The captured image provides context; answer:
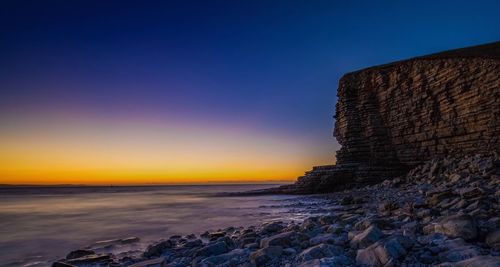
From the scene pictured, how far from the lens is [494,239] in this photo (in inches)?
138

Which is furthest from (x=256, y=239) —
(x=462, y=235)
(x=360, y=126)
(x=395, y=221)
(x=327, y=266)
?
(x=360, y=126)

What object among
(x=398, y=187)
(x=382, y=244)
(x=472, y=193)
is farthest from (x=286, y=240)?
(x=398, y=187)

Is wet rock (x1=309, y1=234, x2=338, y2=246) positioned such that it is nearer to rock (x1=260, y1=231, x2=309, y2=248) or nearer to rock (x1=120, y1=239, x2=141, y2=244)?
rock (x1=260, y1=231, x2=309, y2=248)

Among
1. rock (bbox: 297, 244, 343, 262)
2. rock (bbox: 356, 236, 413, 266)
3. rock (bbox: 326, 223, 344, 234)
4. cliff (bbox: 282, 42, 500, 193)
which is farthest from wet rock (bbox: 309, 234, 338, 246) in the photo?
cliff (bbox: 282, 42, 500, 193)

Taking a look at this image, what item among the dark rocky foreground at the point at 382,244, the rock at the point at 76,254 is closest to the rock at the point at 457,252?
the dark rocky foreground at the point at 382,244

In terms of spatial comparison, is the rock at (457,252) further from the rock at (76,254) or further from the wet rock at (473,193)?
the rock at (76,254)

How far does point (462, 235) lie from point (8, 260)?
8991 millimetres

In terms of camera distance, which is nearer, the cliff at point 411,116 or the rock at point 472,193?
the rock at point 472,193

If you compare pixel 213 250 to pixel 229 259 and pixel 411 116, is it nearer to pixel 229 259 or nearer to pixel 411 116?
pixel 229 259

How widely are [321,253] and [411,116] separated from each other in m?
21.1

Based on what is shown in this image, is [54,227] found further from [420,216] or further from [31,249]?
[420,216]

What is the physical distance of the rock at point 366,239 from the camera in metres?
4.20

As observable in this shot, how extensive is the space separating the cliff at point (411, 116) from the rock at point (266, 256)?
15895mm

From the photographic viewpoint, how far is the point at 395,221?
224 inches
